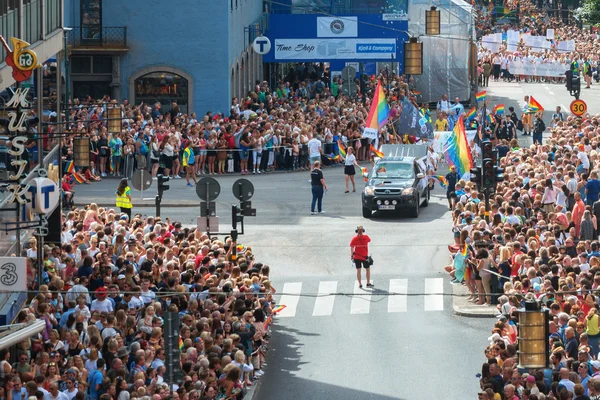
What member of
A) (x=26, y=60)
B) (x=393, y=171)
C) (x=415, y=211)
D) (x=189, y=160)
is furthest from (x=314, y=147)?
(x=26, y=60)

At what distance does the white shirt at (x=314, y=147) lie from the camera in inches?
1802

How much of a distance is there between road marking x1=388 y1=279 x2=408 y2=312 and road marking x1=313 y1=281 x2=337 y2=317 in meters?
1.22

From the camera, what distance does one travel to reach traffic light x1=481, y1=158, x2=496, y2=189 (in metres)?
33.4

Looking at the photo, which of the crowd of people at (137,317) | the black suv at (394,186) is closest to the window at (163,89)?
the black suv at (394,186)

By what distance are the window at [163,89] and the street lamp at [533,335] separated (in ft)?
115

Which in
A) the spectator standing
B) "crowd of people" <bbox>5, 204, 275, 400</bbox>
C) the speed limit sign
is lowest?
"crowd of people" <bbox>5, 204, 275, 400</bbox>

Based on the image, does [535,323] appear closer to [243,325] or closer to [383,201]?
[243,325]

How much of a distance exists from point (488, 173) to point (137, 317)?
12289 mm

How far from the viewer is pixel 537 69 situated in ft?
248

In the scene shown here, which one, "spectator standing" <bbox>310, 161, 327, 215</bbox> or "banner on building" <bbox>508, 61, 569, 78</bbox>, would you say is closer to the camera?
"spectator standing" <bbox>310, 161, 327, 215</bbox>

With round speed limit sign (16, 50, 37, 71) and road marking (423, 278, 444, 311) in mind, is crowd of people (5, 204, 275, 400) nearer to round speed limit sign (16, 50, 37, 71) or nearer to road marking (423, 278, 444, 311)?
round speed limit sign (16, 50, 37, 71)

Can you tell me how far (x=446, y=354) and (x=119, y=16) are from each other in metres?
28.4

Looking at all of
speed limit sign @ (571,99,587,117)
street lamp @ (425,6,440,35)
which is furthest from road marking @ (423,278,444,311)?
speed limit sign @ (571,99,587,117)

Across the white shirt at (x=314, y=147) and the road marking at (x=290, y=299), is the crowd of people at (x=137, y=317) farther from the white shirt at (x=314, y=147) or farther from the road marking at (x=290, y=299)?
the white shirt at (x=314, y=147)
